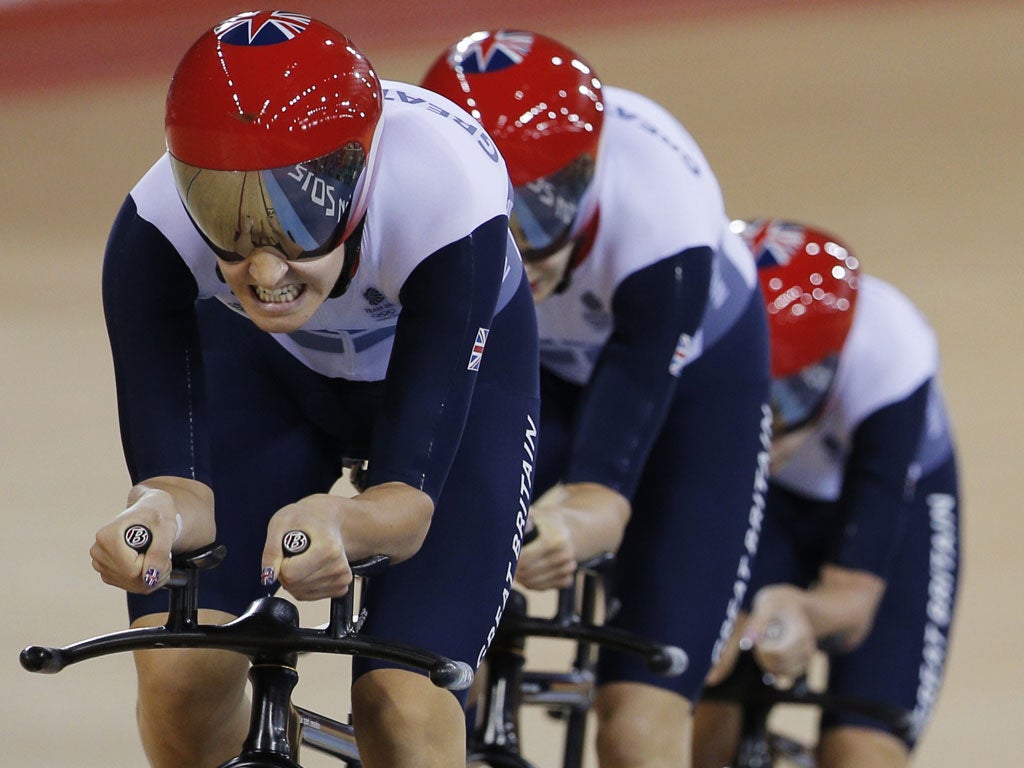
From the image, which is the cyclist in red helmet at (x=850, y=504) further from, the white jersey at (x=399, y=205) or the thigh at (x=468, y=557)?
the white jersey at (x=399, y=205)

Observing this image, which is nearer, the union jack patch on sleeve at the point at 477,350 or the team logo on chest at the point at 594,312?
the union jack patch on sleeve at the point at 477,350

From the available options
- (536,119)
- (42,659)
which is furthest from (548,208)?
(42,659)

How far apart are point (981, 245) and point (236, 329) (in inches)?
261

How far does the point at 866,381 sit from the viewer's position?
441 cm

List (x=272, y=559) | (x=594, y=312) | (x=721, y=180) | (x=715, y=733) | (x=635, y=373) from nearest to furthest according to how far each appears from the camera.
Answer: (x=272, y=559), (x=635, y=373), (x=594, y=312), (x=715, y=733), (x=721, y=180)

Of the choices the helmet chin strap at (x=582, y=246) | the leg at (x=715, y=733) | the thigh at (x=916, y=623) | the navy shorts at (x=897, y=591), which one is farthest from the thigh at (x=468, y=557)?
the thigh at (x=916, y=623)

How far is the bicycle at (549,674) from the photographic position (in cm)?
305

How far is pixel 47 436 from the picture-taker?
7367 millimetres

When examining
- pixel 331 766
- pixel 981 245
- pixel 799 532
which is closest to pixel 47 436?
pixel 331 766

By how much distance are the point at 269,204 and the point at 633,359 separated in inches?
43.7

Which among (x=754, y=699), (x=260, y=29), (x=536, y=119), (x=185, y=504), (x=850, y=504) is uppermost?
(x=260, y=29)

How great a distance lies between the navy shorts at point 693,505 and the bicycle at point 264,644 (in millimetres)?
1198

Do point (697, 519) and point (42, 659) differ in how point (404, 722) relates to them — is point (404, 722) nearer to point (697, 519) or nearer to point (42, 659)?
point (42, 659)

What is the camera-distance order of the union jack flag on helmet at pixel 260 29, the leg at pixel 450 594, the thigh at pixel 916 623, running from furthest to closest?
the thigh at pixel 916 623
the leg at pixel 450 594
the union jack flag on helmet at pixel 260 29
